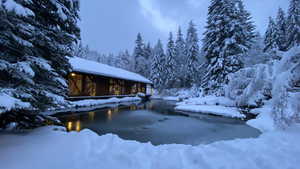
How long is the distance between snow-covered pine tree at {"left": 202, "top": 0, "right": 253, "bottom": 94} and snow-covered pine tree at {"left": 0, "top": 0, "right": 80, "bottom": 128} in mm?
13824

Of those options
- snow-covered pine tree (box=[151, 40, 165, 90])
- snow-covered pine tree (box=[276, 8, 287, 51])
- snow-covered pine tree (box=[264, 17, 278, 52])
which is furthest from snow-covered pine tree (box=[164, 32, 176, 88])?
snow-covered pine tree (box=[276, 8, 287, 51])

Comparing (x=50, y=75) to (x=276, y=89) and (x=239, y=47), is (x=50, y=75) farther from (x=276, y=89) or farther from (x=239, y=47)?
(x=239, y=47)

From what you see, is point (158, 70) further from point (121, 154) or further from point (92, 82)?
point (121, 154)

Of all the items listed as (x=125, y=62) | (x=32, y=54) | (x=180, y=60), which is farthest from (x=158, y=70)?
(x=32, y=54)

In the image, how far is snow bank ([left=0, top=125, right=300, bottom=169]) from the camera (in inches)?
95.8

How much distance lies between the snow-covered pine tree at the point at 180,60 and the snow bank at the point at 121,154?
93.9 feet

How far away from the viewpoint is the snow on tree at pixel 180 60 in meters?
31.9

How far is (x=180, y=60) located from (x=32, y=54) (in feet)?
106

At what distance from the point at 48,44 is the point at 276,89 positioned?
6691 millimetres

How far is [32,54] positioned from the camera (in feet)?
10.6

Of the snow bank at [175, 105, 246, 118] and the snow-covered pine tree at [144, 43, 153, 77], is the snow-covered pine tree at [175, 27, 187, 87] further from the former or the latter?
the snow bank at [175, 105, 246, 118]

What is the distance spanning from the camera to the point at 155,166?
250 cm

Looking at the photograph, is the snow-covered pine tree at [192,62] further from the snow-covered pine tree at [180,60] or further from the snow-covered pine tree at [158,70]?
the snow-covered pine tree at [158,70]

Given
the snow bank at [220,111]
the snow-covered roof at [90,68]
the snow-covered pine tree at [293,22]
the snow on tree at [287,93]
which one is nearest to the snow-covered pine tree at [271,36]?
the snow-covered pine tree at [293,22]
